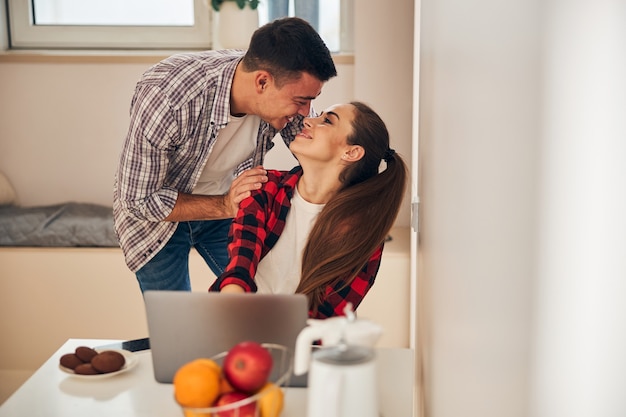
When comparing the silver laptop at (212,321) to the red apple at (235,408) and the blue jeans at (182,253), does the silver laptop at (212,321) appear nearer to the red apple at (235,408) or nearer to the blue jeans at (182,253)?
the red apple at (235,408)

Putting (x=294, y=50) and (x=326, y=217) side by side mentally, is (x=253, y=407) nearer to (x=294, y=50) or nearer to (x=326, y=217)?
(x=326, y=217)

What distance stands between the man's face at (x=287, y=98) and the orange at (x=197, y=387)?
94cm

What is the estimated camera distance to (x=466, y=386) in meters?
0.89

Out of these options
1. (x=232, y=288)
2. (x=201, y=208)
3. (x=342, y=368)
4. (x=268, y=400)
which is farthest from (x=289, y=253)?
(x=342, y=368)

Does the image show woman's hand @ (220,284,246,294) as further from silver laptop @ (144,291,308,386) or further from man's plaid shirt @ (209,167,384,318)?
silver laptop @ (144,291,308,386)

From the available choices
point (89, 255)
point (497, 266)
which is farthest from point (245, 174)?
point (89, 255)

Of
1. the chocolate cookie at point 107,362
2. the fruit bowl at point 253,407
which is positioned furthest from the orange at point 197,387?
the chocolate cookie at point 107,362

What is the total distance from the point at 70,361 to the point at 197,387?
451mm

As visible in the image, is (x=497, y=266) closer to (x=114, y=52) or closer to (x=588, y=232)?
(x=588, y=232)

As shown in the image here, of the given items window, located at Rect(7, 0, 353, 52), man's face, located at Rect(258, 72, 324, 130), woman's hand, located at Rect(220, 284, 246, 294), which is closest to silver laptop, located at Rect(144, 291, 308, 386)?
woman's hand, located at Rect(220, 284, 246, 294)

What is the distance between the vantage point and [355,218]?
1.53m

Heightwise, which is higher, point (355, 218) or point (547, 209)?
point (547, 209)

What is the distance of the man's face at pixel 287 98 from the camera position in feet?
5.64

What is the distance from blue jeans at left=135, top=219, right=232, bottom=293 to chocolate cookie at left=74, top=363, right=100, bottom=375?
0.77 meters
